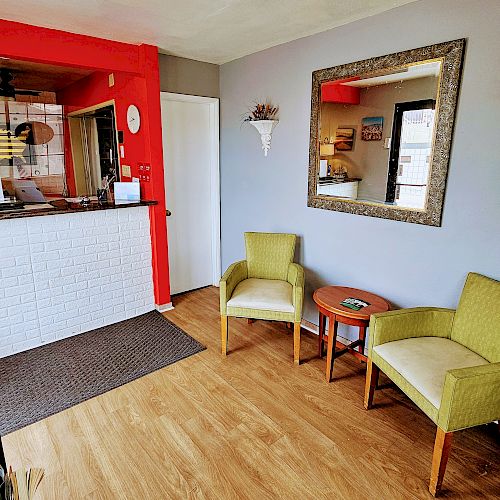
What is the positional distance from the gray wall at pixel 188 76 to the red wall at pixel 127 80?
0.25 m

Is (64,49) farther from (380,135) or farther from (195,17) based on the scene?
(380,135)

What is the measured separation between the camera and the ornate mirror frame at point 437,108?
1997mm

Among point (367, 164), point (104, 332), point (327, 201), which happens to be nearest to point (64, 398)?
point (104, 332)

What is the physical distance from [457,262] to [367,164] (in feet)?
2.88

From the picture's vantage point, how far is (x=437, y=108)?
2074 mm

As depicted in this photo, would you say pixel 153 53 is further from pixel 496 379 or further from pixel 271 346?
pixel 496 379

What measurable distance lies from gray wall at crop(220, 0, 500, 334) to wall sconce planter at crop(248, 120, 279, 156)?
8 cm

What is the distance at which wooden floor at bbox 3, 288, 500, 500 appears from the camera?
5.49ft

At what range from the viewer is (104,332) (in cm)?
306

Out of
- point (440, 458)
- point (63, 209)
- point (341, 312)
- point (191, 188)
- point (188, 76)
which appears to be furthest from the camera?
point (191, 188)

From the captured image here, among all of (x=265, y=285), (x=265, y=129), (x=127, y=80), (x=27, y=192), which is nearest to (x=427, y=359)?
(x=265, y=285)

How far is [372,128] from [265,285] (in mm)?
1389

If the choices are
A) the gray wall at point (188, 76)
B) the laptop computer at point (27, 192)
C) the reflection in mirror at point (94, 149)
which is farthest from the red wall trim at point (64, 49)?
the laptop computer at point (27, 192)

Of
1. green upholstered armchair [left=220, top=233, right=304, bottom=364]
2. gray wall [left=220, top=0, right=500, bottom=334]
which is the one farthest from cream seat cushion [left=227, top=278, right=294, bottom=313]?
gray wall [left=220, top=0, right=500, bottom=334]
